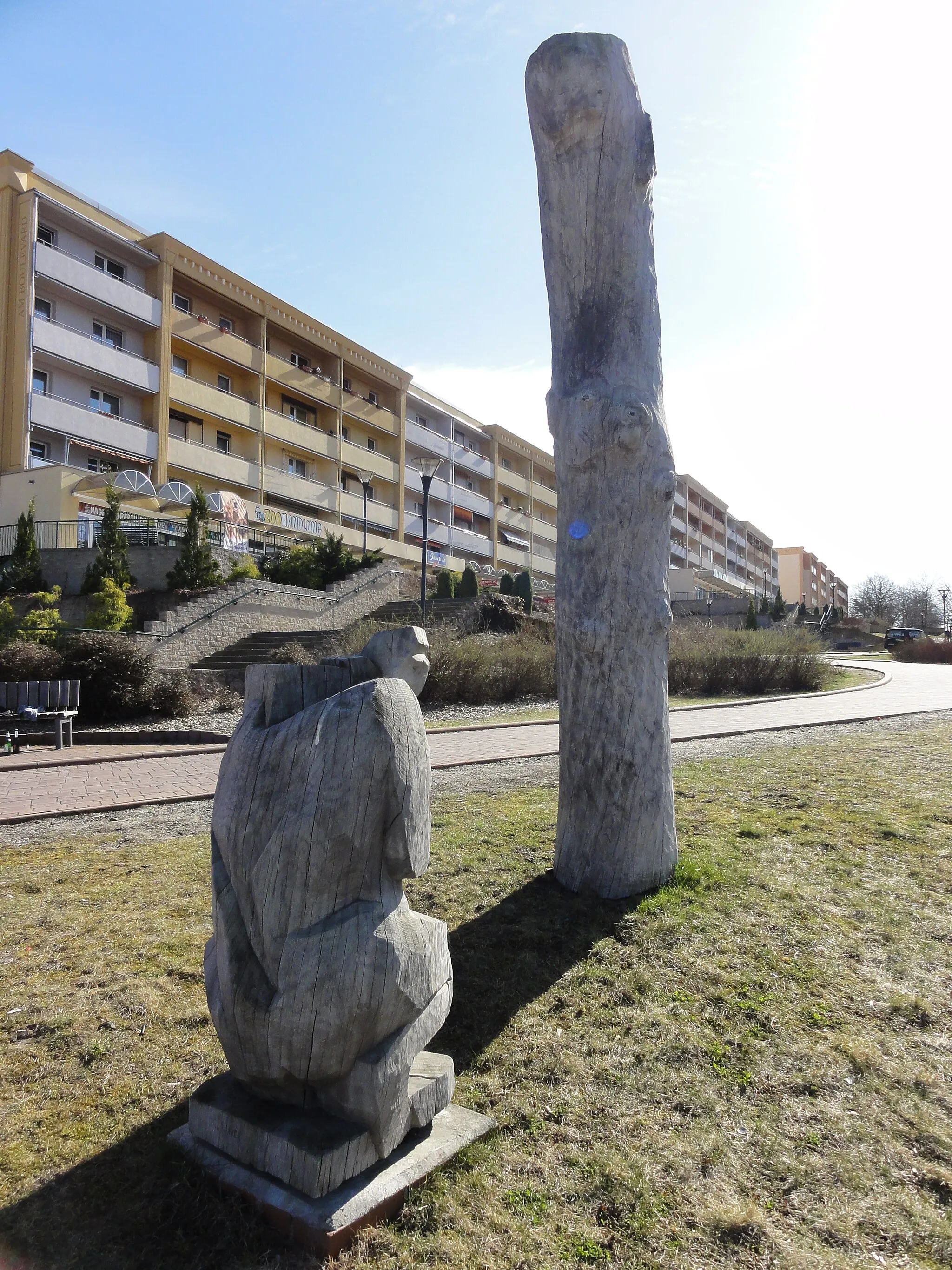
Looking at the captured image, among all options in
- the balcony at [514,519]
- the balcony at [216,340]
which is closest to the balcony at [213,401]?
the balcony at [216,340]

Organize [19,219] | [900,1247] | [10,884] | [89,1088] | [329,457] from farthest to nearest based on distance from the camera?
1. [329,457]
2. [19,219]
3. [10,884]
4. [89,1088]
5. [900,1247]

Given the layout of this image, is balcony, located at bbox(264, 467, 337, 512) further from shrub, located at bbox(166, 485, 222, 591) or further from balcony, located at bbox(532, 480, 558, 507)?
balcony, located at bbox(532, 480, 558, 507)

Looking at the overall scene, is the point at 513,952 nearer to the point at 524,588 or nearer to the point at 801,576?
the point at 524,588

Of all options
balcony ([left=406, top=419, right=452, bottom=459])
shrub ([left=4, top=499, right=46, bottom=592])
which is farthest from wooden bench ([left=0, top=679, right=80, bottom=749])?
balcony ([left=406, top=419, right=452, bottom=459])

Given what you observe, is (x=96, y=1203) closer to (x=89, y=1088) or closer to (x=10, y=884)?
(x=89, y=1088)

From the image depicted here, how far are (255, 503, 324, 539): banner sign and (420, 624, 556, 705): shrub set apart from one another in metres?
14.9

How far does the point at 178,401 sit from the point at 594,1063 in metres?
30.4

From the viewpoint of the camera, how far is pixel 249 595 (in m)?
19.8

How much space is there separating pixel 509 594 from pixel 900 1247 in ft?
86.6

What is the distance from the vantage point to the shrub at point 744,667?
60.5 feet

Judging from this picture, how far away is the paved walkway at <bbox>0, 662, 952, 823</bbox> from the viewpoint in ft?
24.7

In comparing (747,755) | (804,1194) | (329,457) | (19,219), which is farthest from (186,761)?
(329,457)

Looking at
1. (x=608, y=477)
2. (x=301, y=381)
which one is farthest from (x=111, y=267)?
(x=608, y=477)

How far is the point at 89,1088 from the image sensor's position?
2.87 m
